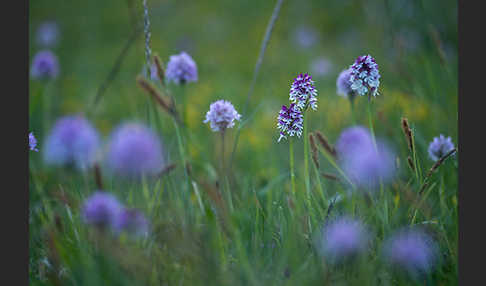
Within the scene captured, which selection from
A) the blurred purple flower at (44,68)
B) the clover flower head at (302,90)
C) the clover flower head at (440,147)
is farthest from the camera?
the blurred purple flower at (44,68)

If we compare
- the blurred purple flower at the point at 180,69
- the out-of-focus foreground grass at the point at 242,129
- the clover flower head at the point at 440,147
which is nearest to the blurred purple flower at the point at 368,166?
the out-of-focus foreground grass at the point at 242,129

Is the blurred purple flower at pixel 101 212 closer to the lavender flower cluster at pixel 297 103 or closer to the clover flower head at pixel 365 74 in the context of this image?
the lavender flower cluster at pixel 297 103

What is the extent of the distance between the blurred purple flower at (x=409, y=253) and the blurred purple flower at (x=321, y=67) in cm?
291

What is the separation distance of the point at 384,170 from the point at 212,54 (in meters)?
3.96

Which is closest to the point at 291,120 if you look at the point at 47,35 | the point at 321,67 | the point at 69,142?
the point at 69,142

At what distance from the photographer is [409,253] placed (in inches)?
37.6

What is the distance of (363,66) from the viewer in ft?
3.53

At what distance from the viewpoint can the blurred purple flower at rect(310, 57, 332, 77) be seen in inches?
151

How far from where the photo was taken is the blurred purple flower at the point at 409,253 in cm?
96

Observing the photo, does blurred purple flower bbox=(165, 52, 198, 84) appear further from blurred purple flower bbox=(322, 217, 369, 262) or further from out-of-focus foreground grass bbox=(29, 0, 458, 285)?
blurred purple flower bbox=(322, 217, 369, 262)

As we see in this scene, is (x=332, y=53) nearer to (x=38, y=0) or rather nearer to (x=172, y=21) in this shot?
(x=172, y=21)

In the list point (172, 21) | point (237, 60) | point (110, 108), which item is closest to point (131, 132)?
point (110, 108)

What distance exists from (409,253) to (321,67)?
312 centimetres

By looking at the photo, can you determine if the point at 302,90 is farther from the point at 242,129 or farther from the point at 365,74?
the point at 242,129
